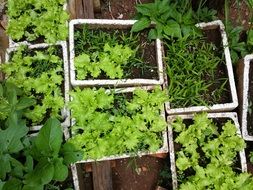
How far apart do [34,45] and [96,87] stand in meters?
0.37

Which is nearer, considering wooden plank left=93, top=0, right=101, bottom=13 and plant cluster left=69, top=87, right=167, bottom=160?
plant cluster left=69, top=87, right=167, bottom=160

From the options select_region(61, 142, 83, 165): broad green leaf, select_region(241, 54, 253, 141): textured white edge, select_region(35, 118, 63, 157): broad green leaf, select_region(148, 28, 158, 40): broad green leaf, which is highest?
select_region(148, 28, 158, 40): broad green leaf

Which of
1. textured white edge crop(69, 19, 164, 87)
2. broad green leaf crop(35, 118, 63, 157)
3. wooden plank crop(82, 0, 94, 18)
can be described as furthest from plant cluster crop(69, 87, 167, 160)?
wooden plank crop(82, 0, 94, 18)

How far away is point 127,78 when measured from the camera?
211 cm

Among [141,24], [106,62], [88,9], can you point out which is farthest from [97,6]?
[106,62]

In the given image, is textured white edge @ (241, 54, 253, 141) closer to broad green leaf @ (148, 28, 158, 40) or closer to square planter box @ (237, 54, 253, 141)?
square planter box @ (237, 54, 253, 141)

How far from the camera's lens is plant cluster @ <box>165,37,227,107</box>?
213 cm

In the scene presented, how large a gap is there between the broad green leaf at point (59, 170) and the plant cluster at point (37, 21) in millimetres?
647

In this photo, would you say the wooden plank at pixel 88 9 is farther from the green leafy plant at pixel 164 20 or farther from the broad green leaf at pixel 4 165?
the broad green leaf at pixel 4 165

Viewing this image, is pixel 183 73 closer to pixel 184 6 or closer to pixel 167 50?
pixel 167 50

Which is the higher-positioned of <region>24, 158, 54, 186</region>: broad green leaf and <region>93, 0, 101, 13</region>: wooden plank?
<region>93, 0, 101, 13</region>: wooden plank

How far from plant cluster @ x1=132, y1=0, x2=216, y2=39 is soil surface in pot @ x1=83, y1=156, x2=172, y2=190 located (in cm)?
69

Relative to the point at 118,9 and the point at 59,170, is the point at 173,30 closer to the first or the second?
the point at 118,9

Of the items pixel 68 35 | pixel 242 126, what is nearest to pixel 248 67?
pixel 242 126
